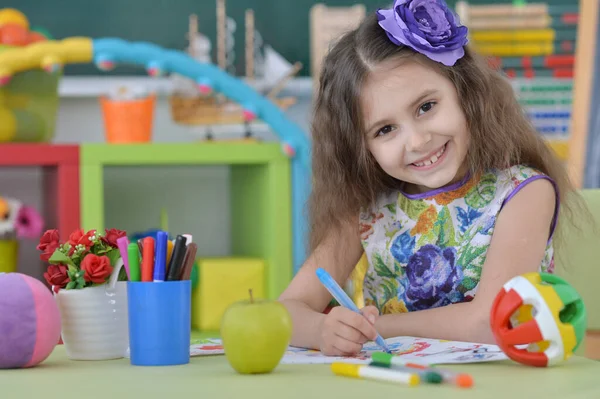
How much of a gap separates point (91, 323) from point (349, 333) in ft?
0.93

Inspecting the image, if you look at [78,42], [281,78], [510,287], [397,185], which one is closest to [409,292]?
[397,185]

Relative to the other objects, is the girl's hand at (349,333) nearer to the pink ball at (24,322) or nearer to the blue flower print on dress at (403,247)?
the pink ball at (24,322)

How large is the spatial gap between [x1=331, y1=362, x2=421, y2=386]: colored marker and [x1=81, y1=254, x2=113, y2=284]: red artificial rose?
1.04 feet

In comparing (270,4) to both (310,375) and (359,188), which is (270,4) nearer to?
(359,188)

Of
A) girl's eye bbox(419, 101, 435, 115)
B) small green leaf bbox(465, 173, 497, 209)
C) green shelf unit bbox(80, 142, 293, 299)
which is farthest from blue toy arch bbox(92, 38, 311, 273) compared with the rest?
girl's eye bbox(419, 101, 435, 115)

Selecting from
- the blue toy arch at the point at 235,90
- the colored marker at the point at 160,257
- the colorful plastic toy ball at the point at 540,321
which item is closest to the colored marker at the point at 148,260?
the colored marker at the point at 160,257

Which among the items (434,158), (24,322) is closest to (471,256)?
(434,158)

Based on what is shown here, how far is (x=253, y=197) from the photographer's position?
9.55 feet

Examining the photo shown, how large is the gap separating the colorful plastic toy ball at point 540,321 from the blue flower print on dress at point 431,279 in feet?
1.68

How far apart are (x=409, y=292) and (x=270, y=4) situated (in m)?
1.88

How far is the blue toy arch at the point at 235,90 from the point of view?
259cm

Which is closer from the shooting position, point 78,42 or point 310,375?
point 310,375

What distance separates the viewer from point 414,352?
41.8 inches

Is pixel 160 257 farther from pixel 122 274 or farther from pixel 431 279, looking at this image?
pixel 431 279
